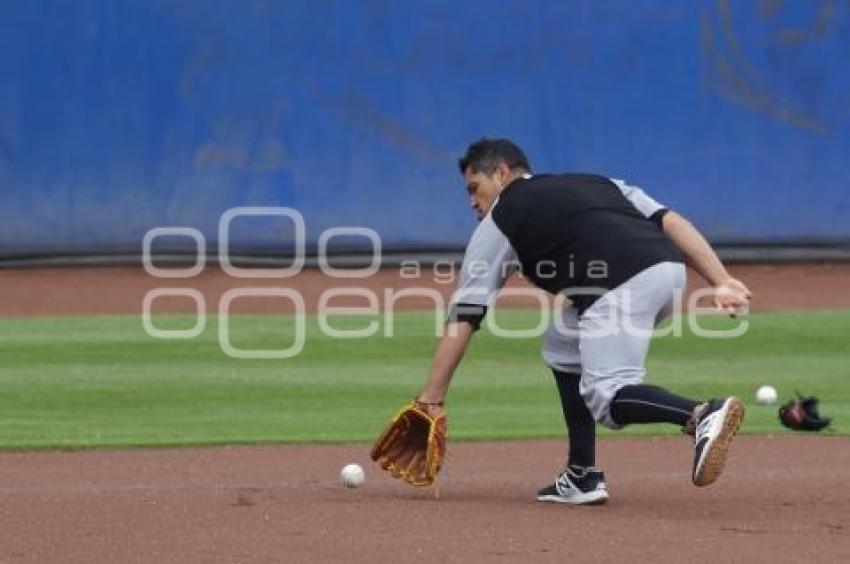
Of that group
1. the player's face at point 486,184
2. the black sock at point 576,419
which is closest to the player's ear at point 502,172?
the player's face at point 486,184

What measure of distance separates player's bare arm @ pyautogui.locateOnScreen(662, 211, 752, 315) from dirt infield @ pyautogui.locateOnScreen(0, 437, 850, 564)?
780 mm

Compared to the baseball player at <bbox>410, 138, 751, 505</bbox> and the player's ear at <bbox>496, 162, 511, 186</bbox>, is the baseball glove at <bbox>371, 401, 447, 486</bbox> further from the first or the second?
the player's ear at <bbox>496, 162, 511, 186</bbox>

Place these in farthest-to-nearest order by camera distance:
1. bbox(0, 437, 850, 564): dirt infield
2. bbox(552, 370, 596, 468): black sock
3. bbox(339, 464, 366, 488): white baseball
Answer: bbox(339, 464, 366, 488): white baseball < bbox(552, 370, 596, 468): black sock < bbox(0, 437, 850, 564): dirt infield

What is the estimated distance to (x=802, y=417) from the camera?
33.9 ft

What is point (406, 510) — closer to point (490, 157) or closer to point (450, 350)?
point (450, 350)

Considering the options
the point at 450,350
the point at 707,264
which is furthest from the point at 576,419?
the point at 707,264

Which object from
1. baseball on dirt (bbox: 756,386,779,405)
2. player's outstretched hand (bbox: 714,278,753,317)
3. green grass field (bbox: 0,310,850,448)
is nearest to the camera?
player's outstretched hand (bbox: 714,278,753,317)

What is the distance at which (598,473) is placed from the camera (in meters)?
7.49

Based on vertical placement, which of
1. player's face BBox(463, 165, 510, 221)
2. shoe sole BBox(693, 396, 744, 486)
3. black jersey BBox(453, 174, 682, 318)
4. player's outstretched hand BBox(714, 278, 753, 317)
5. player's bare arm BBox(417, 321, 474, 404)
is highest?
player's face BBox(463, 165, 510, 221)

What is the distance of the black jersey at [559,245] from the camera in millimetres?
7195

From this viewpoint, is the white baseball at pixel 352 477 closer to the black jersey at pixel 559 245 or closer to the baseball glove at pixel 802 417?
the black jersey at pixel 559 245

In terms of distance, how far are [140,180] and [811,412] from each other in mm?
9615

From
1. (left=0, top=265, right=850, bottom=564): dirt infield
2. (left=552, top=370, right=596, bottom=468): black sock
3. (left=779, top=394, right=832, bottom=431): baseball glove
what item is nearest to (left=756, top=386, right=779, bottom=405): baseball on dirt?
(left=779, top=394, right=832, bottom=431): baseball glove

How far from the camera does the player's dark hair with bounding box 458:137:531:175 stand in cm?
735
